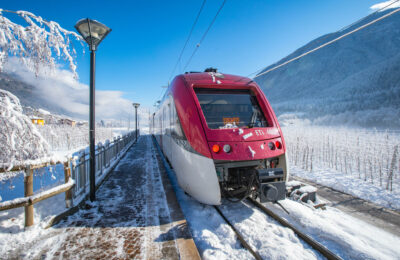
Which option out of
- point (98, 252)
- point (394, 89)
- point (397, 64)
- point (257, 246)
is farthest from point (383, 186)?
point (397, 64)

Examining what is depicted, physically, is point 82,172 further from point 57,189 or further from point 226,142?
point 226,142

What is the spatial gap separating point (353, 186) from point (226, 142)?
516 cm

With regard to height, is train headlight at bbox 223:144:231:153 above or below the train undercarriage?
above

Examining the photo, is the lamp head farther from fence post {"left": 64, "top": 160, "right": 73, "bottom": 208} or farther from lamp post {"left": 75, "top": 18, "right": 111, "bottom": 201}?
fence post {"left": 64, "top": 160, "right": 73, "bottom": 208}

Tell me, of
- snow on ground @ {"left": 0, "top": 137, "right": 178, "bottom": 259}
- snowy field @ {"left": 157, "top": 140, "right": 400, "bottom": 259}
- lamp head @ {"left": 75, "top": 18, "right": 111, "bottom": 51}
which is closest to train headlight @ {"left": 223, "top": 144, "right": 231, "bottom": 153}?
snowy field @ {"left": 157, "top": 140, "right": 400, "bottom": 259}

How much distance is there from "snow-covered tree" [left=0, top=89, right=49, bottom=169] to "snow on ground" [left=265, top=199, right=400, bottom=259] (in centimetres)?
463

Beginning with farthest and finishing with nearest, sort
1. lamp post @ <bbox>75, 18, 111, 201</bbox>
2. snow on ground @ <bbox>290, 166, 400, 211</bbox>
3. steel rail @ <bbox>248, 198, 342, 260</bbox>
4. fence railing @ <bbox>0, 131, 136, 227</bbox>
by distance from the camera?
1. snow on ground @ <bbox>290, 166, 400, 211</bbox>
2. lamp post @ <bbox>75, 18, 111, 201</bbox>
3. fence railing @ <bbox>0, 131, 136, 227</bbox>
4. steel rail @ <bbox>248, 198, 342, 260</bbox>

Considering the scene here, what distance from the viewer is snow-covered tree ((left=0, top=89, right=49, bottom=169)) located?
2932 millimetres

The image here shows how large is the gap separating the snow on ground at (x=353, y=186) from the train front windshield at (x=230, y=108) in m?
3.56

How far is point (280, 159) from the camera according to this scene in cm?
416

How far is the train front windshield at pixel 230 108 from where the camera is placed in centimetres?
457

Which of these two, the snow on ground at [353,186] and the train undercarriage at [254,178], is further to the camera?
the snow on ground at [353,186]

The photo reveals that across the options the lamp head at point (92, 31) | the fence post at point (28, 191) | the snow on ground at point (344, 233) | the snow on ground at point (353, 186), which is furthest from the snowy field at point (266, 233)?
the lamp head at point (92, 31)

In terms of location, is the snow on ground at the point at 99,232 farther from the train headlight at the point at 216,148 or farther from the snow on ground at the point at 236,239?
the train headlight at the point at 216,148
